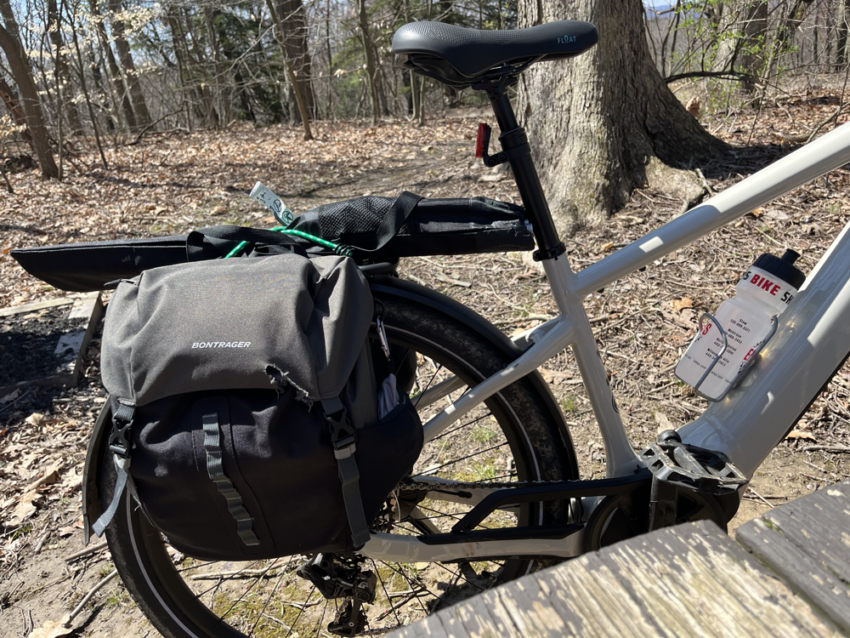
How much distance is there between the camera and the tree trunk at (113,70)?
10.4 m

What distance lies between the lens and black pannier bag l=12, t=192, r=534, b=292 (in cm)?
134

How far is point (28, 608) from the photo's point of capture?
1981mm

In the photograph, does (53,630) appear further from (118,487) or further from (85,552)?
(118,487)

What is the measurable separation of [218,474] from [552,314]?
222 cm

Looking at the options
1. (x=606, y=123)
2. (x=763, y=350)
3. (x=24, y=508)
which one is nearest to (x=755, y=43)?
(x=606, y=123)

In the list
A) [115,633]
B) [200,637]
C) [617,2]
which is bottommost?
[115,633]

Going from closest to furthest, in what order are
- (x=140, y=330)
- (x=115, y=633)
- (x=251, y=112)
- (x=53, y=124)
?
(x=140, y=330)
(x=115, y=633)
(x=53, y=124)
(x=251, y=112)

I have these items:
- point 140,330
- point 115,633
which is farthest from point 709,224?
point 115,633

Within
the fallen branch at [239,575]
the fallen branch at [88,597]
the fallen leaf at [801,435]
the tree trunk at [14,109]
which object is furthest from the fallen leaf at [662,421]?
the tree trunk at [14,109]

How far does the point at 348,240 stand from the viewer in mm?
1456

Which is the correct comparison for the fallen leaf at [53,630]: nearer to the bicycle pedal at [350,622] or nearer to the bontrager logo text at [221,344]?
the bicycle pedal at [350,622]

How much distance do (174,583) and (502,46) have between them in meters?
1.60

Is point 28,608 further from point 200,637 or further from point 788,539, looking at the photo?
point 788,539

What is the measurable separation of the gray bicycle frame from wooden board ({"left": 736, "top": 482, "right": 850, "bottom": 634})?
0.72m
